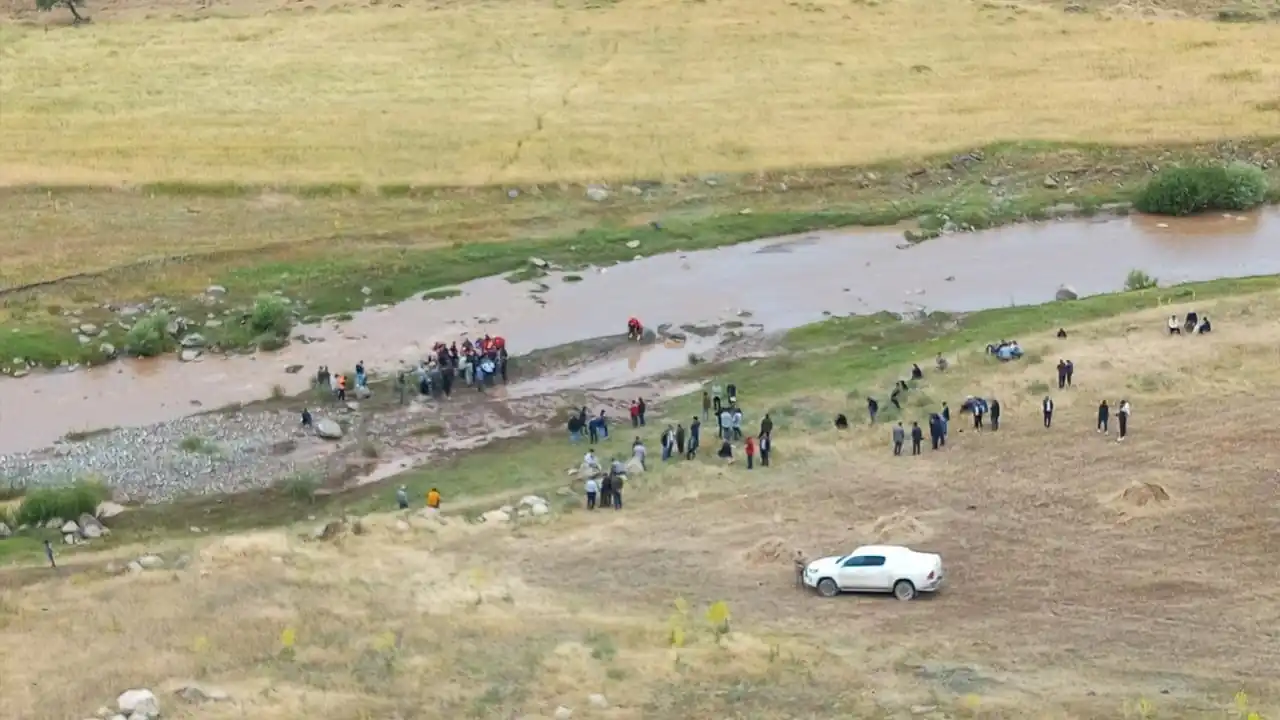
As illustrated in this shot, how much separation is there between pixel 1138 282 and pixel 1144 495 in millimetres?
19871

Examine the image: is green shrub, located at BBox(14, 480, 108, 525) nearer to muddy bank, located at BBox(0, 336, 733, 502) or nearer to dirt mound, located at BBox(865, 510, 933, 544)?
muddy bank, located at BBox(0, 336, 733, 502)

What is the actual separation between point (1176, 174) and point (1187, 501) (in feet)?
94.4

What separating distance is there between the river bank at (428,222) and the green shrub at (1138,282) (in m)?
7.68

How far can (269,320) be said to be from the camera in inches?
1885

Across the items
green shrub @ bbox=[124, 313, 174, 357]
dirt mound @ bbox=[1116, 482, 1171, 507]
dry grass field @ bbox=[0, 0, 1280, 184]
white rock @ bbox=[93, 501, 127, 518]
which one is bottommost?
white rock @ bbox=[93, 501, 127, 518]

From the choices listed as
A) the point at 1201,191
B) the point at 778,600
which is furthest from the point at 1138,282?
the point at 778,600

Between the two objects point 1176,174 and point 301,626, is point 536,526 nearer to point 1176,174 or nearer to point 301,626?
point 301,626

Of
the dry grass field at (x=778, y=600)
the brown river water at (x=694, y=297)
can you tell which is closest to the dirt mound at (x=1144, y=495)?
the dry grass field at (x=778, y=600)

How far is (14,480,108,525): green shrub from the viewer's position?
117 ft

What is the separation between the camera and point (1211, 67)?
72.6m

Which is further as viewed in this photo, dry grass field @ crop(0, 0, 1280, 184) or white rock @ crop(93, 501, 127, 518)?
dry grass field @ crop(0, 0, 1280, 184)

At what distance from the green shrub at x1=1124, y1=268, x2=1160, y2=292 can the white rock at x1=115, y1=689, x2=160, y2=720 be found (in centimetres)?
3364

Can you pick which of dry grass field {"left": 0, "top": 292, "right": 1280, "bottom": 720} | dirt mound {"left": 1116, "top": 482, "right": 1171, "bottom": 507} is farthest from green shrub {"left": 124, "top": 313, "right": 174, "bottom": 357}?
dirt mound {"left": 1116, "top": 482, "right": 1171, "bottom": 507}

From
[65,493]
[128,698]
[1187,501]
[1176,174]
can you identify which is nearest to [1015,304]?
[1176,174]
